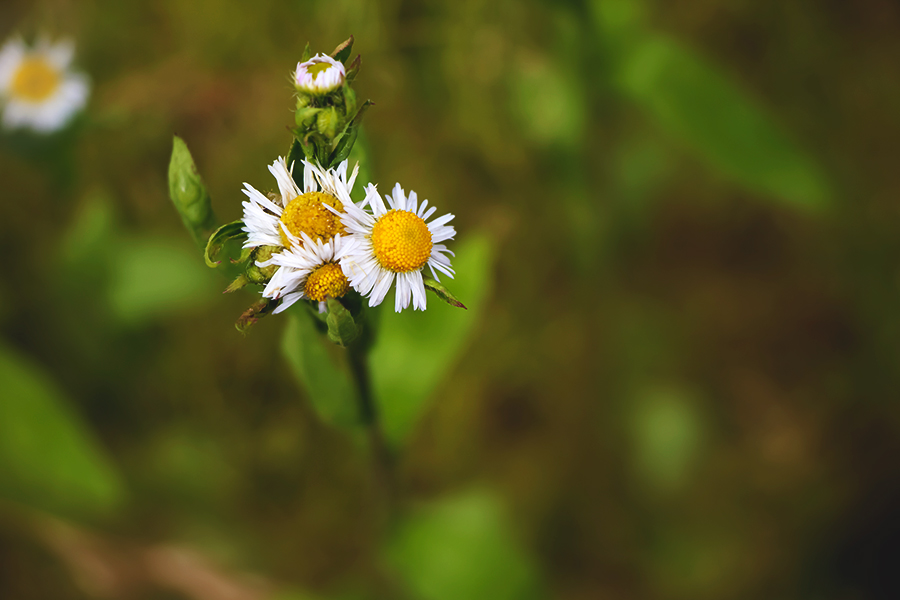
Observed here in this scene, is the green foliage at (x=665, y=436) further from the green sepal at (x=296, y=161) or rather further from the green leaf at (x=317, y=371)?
the green sepal at (x=296, y=161)

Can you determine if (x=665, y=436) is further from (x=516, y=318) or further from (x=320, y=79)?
(x=320, y=79)

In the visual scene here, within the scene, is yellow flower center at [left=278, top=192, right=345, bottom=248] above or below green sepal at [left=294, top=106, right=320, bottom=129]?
below

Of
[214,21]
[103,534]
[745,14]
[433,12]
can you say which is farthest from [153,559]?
[745,14]

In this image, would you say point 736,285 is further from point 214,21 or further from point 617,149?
point 214,21

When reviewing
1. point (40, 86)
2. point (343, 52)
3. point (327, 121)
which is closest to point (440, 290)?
point (327, 121)

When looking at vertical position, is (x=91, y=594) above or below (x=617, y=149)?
below

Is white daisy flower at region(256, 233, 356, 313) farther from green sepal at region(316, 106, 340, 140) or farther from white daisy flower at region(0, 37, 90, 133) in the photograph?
white daisy flower at region(0, 37, 90, 133)

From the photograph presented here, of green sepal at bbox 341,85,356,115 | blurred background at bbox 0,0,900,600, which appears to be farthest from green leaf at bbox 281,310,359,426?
blurred background at bbox 0,0,900,600
